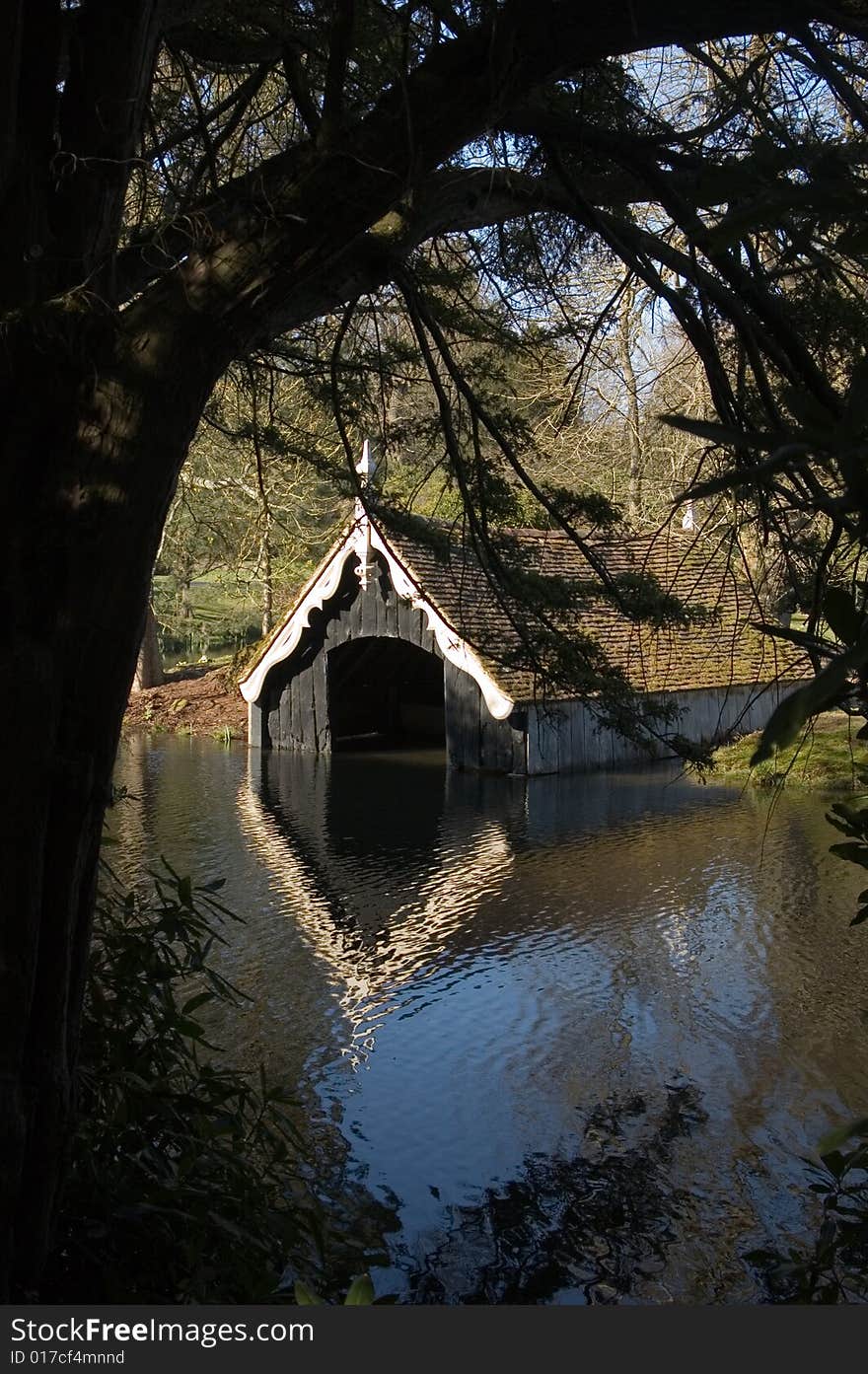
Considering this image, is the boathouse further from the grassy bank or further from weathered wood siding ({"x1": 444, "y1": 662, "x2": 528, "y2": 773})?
the grassy bank

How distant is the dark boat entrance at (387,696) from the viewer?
766 inches

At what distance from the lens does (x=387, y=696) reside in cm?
2114

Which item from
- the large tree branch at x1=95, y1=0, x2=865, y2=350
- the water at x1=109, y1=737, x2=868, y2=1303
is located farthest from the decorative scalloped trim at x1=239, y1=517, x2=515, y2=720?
the large tree branch at x1=95, y1=0, x2=865, y2=350

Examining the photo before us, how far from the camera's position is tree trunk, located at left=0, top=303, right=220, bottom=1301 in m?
3.12

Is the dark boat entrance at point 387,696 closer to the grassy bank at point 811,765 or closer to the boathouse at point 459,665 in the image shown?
the boathouse at point 459,665

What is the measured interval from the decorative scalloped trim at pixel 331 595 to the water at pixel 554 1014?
6.42ft

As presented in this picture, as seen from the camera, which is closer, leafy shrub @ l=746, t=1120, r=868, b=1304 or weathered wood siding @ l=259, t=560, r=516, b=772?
leafy shrub @ l=746, t=1120, r=868, b=1304

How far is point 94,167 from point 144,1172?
286 centimetres

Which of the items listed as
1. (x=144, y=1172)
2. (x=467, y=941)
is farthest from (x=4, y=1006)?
(x=467, y=941)

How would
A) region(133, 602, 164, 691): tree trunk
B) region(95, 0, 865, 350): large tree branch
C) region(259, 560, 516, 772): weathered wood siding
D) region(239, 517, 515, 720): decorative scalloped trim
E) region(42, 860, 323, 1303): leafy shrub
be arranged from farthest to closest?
1. region(133, 602, 164, 691): tree trunk
2. region(259, 560, 516, 772): weathered wood siding
3. region(239, 517, 515, 720): decorative scalloped trim
4. region(42, 860, 323, 1303): leafy shrub
5. region(95, 0, 865, 350): large tree branch

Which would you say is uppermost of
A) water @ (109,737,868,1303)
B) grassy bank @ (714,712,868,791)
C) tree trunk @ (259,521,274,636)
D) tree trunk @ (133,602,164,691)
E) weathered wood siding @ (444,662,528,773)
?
tree trunk @ (259,521,274,636)

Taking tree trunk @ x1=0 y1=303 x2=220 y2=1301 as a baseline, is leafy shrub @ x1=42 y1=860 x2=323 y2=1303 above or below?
below

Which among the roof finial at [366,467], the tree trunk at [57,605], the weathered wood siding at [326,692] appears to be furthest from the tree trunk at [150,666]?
the tree trunk at [57,605]

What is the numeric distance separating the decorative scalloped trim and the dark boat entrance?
1250 millimetres
